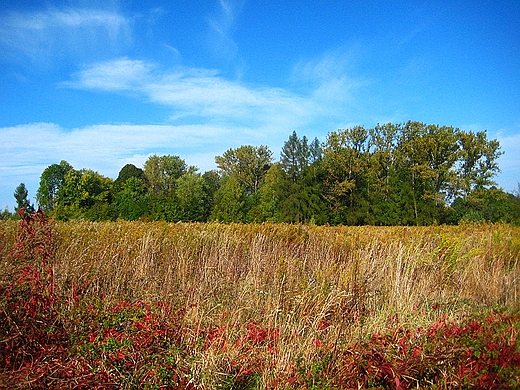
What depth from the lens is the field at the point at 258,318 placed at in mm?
3107

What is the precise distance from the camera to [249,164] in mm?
52906

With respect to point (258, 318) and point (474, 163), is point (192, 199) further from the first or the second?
point (258, 318)

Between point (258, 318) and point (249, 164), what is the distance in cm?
4861

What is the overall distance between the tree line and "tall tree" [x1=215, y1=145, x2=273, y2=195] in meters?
5.33

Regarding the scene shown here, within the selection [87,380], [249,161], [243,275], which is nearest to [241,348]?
[87,380]

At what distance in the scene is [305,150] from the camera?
4028 cm

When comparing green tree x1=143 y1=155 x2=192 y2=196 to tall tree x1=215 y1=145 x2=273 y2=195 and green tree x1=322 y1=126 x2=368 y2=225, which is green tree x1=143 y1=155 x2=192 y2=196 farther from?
green tree x1=322 y1=126 x2=368 y2=225

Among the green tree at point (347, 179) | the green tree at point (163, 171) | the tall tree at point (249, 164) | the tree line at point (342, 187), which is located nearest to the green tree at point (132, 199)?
the tree line at point (342, 187)

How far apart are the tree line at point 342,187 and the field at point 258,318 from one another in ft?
71.3

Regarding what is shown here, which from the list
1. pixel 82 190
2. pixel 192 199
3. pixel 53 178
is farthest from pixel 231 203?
pixel 53 178

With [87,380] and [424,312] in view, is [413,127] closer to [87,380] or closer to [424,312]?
[424,312]

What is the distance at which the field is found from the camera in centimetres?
311

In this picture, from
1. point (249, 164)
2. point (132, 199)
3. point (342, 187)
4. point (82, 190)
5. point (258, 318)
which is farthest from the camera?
point (249, 164)

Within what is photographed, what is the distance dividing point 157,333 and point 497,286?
387 centimetres
